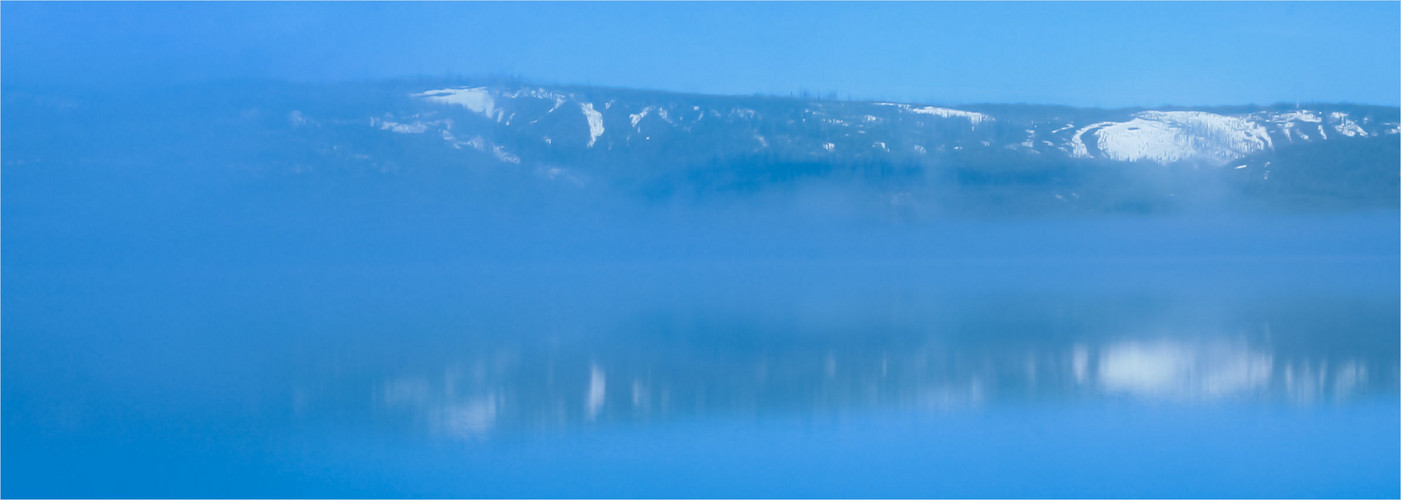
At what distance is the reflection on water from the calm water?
1.4 inches

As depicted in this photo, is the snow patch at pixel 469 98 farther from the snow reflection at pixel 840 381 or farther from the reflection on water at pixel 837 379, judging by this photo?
the snow reflection at pixel 840 381

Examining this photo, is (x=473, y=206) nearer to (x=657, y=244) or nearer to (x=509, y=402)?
(x=657, y=244)

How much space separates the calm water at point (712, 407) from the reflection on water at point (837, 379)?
0.12ft

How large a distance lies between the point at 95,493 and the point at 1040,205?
5548 cm

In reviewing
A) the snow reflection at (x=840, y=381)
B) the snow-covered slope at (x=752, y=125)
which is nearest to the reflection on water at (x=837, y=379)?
the snow reflection at (x=840, y=381)

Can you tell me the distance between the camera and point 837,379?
23.0 feet

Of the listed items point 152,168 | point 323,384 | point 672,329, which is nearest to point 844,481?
point 323,384

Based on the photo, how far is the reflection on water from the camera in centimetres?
597

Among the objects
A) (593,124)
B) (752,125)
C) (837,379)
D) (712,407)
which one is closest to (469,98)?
(593,124)

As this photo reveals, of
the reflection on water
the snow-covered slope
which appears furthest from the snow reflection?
the snow-covered slope

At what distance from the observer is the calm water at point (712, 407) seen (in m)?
4.50

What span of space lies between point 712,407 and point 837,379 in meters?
1.36

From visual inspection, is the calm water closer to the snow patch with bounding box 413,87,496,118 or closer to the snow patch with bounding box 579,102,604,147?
the snow patch with bounding box 413,87,496,118

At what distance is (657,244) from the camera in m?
54.5
